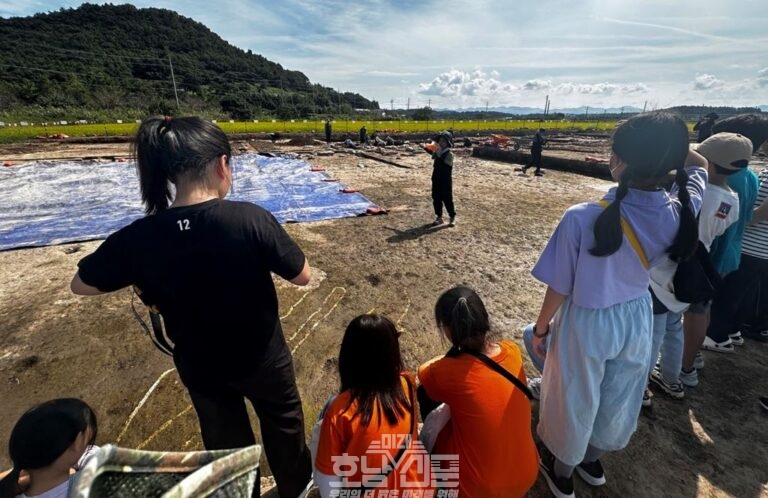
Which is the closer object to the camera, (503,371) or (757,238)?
(503,371)

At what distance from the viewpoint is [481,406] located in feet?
4.97

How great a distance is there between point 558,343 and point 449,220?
17.1 ft

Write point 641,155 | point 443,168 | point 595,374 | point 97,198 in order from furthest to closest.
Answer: point 97,198 → point 443,168 → point 595,374 → point 641,155

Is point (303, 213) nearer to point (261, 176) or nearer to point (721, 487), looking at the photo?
point (261, 176)

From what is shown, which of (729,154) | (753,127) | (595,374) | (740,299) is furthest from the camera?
(740,299)

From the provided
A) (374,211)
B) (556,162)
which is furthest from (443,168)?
(556,162)

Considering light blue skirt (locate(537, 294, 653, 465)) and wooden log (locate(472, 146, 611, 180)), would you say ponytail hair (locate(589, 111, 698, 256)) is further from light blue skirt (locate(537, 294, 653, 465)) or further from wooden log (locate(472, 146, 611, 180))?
wooden log (locate(472, 146, 611, 180))

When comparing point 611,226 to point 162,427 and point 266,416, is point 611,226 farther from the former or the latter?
point 162,427

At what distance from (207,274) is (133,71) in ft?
271

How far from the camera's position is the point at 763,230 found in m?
2.80

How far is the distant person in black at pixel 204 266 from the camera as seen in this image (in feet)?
4.04

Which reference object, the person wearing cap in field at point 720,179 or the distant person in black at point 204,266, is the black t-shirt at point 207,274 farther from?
the person wearing cap in field at point 720,179

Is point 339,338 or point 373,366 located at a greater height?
point 373,366

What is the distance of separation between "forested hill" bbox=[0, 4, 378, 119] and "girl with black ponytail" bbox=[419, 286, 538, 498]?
3202 cm
